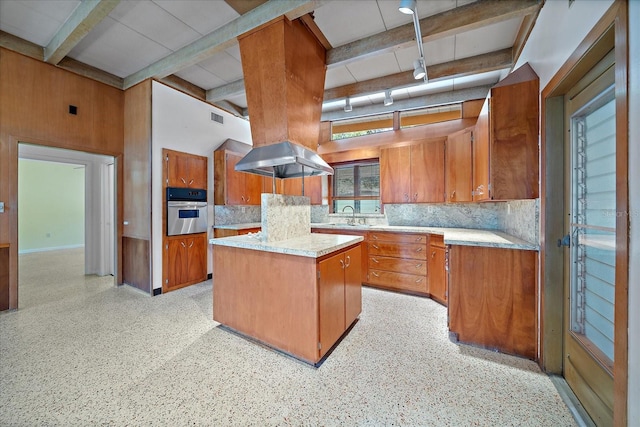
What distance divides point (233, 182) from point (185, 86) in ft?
5.69

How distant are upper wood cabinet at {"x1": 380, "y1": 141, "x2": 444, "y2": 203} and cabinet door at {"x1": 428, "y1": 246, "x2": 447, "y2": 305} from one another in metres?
0.86

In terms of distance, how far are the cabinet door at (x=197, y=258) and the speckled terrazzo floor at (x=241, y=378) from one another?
1.28 m

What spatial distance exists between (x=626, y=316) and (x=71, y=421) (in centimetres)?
290

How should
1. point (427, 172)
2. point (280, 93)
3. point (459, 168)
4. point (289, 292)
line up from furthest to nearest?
point (427, 172), point (459, 168), point (280, 93), point (289, 292)

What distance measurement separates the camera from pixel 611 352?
1.33 m

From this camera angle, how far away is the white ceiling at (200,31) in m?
2.43

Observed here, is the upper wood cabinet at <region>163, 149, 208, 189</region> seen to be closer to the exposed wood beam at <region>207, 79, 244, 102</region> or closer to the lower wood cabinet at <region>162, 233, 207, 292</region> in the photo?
the lower wood cabinet at <region>162, 233, 207, 292</region>

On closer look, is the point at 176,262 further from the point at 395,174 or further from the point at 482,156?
the point at 482,156

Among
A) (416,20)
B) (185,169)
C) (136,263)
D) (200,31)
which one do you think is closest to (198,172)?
(185,169)

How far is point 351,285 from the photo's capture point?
8.11 feet

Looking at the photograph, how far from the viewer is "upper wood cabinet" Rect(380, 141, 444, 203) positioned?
3.68m

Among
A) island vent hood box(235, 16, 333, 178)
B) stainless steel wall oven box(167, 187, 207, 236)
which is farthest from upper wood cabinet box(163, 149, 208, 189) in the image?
island vent hood box(235, 16, 333, 178)

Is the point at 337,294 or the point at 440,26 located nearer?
the point at 337,294
